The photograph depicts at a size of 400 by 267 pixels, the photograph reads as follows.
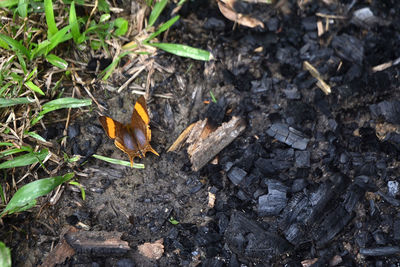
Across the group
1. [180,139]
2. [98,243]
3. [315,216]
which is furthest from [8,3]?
[315,216]

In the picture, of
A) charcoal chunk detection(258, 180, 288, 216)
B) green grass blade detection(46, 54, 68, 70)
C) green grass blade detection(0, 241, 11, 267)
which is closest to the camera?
green grass blade detection(0, 241, 11, 267)

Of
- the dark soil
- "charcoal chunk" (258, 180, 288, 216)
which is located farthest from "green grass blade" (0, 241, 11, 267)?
"charcoal chunk" (258, 180, 288, 216)

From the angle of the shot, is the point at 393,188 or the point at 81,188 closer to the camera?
the point at 393,188

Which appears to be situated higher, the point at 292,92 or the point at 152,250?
the point at 292,92

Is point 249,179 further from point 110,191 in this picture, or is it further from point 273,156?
point 110,191

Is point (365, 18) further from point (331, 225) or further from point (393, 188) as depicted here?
A: point (331, 225)

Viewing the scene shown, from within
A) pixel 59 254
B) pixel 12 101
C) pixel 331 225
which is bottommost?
pixel 59 254

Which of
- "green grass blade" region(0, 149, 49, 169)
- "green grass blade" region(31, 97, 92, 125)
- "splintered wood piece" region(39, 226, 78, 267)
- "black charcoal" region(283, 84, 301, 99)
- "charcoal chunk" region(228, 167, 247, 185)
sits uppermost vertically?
"black charcoal" region(283, 84, 301, 99)

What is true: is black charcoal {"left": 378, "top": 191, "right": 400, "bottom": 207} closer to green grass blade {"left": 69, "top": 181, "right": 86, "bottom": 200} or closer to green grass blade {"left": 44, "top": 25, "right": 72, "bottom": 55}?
green grass blade {"left": 69, "top": 181, "right": 86, "bottom": 200}
